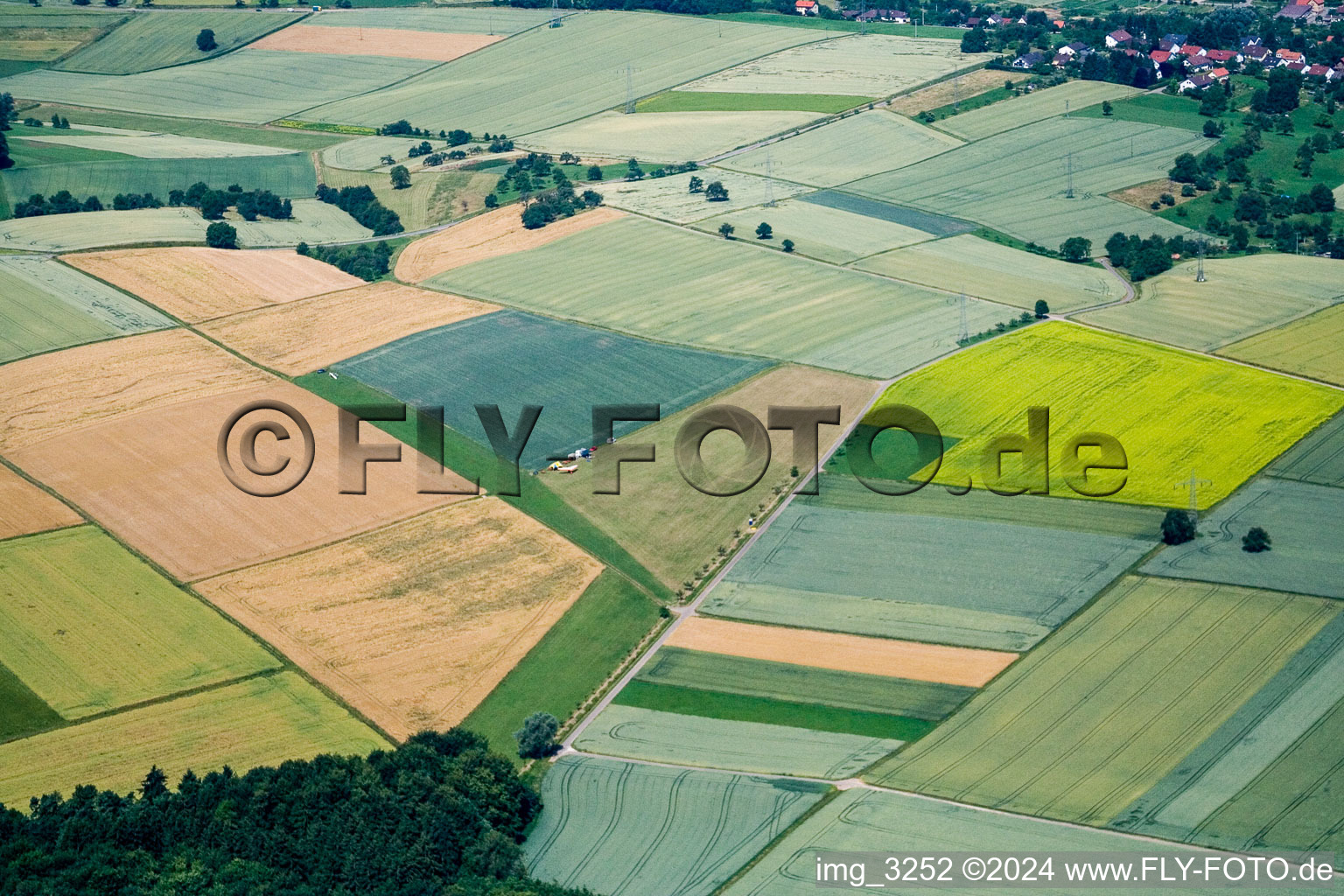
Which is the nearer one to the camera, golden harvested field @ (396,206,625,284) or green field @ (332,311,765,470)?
green field @ (332,311,765,470)

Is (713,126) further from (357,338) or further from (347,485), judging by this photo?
(347,485)

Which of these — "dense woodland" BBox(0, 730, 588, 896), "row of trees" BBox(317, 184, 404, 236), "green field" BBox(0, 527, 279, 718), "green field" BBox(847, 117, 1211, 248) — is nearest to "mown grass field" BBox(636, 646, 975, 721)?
"dense woodland" BBox(0, 730, 588, 896)

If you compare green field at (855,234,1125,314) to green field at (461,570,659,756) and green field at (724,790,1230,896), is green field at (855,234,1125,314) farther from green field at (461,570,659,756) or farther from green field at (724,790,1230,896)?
green field at (724,790,1230,896)

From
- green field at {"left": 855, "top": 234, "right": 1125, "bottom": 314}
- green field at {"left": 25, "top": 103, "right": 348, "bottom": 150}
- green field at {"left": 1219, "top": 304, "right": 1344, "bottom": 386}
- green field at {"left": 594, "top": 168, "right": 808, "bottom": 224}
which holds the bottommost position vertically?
green field at {"left": 1219, "top": 304, "right": 1344, "bottom": 386}

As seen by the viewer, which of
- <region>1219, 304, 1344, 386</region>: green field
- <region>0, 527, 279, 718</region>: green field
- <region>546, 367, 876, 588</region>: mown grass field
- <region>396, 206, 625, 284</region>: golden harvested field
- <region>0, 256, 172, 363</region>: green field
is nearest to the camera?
<region>0, 527, 279, 718</region>: green field

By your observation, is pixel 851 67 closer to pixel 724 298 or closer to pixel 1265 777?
pixel 724 298

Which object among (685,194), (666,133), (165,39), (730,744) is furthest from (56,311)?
(165,39)

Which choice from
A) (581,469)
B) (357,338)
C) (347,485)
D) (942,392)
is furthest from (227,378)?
(942,392)

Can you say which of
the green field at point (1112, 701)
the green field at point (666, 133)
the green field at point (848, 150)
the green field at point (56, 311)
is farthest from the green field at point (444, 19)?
the green field at point (1112, 701)
